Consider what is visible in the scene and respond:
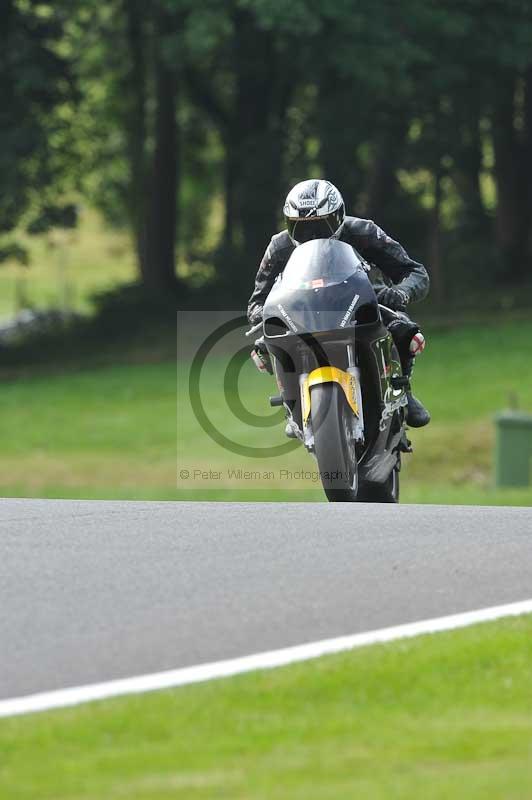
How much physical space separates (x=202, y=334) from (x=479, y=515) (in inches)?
1315

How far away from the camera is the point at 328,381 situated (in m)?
9.25

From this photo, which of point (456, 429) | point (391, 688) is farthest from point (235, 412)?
point (391, 688)

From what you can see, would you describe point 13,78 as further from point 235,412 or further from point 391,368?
point 391,368

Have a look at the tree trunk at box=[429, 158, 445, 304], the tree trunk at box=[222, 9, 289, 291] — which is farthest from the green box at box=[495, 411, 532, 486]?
the tree trunk at box=[222, 9, 289, 291]

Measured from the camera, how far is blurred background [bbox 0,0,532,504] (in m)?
30.8

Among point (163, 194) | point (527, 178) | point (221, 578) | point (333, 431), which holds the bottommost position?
point (221, 578)

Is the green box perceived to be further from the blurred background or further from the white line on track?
the white line on track

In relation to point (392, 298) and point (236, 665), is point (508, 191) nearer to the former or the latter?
point (392, 298)

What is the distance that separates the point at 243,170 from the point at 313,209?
93.5ft

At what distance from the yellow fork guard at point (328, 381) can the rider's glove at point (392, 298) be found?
0.87 m

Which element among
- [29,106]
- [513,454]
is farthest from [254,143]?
[513,454]

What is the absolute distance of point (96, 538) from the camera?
8039mm

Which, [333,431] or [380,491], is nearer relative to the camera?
[333,431]

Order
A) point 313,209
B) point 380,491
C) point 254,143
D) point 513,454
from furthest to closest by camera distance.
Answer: point 254,143 < point 513,454 < point 380,491 < point 313,209
